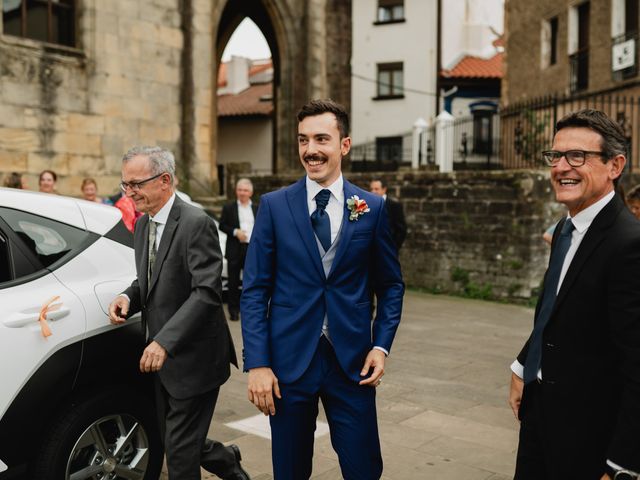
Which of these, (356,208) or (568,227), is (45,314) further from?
(568,227)

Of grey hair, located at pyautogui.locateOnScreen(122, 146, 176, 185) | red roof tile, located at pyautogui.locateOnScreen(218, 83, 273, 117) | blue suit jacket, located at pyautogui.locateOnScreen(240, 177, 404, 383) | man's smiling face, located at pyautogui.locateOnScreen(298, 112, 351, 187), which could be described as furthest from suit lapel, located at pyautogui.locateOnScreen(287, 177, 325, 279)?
red roof tile, located at pyautogui.locateOnScreen(218, 83, 273, 117)

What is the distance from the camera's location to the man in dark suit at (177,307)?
11.3 ft

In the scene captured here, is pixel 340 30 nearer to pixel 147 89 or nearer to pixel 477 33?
pixel 147 89

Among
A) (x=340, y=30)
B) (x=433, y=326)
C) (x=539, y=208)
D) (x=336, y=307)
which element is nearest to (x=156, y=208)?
(x=336, y=307)

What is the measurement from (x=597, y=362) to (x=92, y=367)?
2304mm

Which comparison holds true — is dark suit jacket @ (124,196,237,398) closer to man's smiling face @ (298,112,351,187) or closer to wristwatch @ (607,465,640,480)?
man's smiling face @ (298,112,351,187)

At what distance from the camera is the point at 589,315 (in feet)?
8.13

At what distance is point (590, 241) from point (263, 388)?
4.33 feet

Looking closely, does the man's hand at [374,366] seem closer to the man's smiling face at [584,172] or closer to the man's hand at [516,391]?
the man's hand at [516,391]

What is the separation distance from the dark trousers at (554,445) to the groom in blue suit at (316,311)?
0.62 m

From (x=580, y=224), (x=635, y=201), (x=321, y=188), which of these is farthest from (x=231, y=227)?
(x=580, y=224)

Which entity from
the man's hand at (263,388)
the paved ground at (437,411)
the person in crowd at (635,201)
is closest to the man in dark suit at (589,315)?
the man's hand at (263,388)

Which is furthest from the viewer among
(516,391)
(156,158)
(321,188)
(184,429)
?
(156,158)

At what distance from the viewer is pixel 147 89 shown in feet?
49.9
